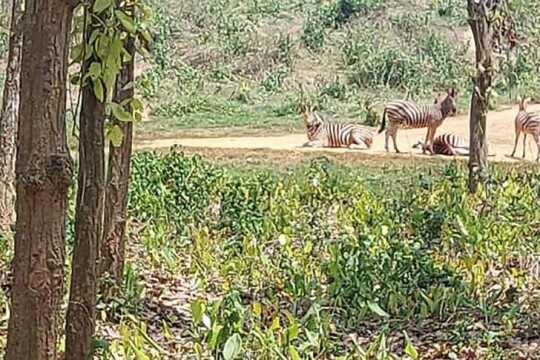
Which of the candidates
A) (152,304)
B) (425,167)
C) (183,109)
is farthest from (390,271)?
(183,109)

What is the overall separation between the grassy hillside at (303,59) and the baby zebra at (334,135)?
2210 millimetres

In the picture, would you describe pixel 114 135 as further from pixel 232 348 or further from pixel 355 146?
pixel 355 146

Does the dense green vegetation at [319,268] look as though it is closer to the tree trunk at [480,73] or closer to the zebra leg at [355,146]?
the tree trunk at [480,73]

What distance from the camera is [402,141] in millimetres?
15742

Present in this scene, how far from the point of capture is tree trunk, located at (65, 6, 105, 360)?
10.6 ft

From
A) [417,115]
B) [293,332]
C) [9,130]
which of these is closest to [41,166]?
[293,332]

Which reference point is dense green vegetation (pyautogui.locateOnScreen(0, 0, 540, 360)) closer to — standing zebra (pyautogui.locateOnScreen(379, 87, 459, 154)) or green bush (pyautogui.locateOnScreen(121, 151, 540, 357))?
green bush (pyautogui.locateOnScreen(121, 151, 540, 357))

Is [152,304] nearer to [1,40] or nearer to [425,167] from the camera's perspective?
[425,167]

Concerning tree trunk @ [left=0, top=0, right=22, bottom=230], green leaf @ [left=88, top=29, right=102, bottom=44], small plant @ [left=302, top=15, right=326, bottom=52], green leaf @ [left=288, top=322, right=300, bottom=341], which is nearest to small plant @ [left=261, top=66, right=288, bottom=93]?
small plant @ [left=302, top=15, right=326, bottom=52]

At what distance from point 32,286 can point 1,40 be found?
20.2 metres

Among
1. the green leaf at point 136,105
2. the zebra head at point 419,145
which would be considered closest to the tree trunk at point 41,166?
the green leaf at point 136,105

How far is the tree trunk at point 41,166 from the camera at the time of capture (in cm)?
253

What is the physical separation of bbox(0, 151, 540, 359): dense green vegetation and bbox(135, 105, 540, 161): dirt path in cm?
550

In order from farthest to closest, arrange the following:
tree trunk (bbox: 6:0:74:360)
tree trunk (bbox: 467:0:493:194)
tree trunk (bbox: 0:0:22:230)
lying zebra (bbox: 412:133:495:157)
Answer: lying zebra (bbox: 412:133:495:157) < tree trunk (bbox: 467:0:493:194) < tree trunk (bbox: 0:0:22:230) < tree trunk (bbox: 6:0:74:360)
